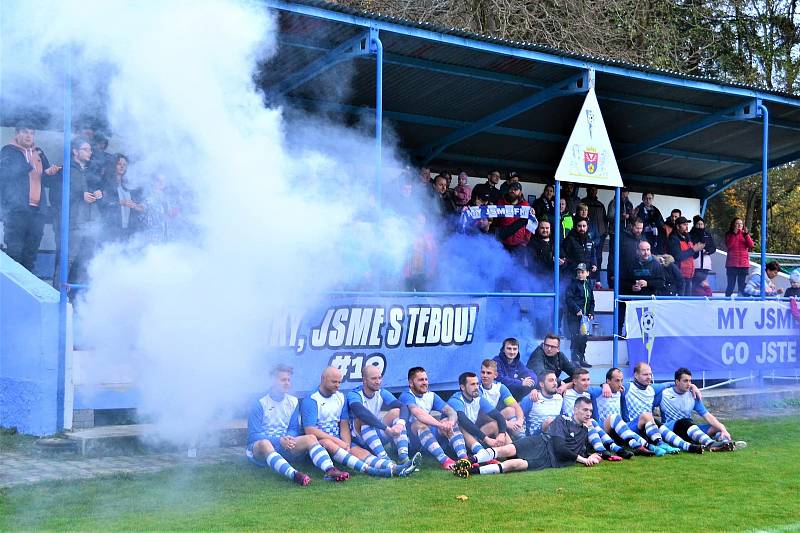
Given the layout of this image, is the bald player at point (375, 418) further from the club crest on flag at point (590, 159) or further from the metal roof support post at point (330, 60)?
the club crest on flag at point (590, 159)

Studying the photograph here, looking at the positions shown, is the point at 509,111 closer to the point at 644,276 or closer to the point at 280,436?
the point at 644,276

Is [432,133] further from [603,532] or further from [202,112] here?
[603,532]

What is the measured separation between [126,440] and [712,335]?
867 cm

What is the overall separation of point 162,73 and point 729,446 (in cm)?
713

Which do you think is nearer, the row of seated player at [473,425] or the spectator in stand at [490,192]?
the row of seated player at [473,425]

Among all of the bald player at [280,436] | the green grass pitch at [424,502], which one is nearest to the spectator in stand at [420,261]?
the bald player at [280,436]

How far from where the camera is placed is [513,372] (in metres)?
10.8

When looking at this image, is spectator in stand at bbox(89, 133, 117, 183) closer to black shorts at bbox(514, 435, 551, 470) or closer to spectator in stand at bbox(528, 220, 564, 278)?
black shorts at bbox(514, 435, 551, 470)

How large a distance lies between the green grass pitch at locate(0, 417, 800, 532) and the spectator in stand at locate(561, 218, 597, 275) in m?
5.20

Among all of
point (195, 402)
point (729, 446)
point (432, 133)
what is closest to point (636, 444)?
point (729, 446)

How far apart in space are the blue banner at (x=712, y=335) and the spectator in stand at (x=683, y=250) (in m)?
2.22

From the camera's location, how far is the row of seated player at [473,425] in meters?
8.56

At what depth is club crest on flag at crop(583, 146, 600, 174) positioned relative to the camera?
41.0ft

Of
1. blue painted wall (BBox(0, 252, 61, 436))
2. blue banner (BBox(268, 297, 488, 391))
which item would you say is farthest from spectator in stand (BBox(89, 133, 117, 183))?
blue banner (BBox(268, 297, 488, 391))
